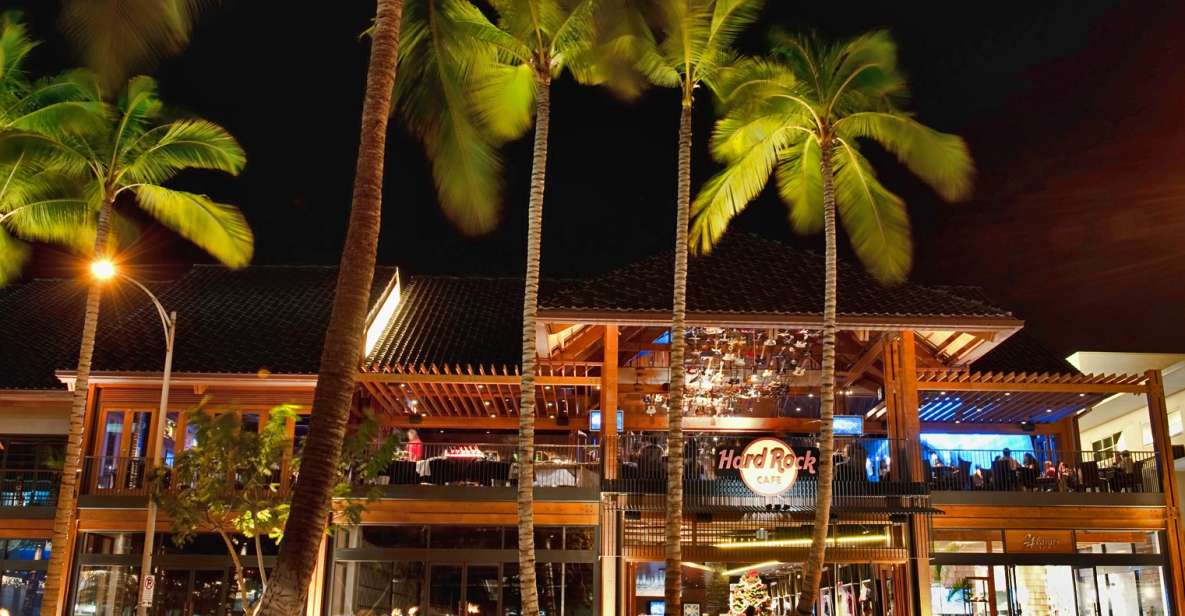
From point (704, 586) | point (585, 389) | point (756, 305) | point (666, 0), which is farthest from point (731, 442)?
point (666, 0)

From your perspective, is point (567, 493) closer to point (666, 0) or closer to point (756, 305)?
point (756, 305)

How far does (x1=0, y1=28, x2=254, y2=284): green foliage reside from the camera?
779 inches

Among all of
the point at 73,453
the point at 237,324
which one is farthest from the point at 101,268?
the point at 237,324

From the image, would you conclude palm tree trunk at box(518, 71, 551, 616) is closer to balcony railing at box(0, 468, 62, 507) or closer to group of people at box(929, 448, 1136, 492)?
group of people at box(929, 448, 1136, 492)

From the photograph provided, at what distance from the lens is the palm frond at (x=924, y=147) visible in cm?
1911

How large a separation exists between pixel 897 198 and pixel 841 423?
31.2 ft

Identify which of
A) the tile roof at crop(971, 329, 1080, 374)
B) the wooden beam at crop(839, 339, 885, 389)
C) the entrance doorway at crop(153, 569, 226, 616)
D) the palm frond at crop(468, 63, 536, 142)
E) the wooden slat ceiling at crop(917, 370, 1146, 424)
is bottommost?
the entrance doorway at crop(153, 569, 226, 616)

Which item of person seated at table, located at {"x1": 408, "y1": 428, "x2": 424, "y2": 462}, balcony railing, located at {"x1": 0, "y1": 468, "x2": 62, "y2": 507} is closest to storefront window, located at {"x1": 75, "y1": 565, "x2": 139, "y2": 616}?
balcony railing, located at {"x1": 0, "y1": 468, "x2": 62, "y2": 507}

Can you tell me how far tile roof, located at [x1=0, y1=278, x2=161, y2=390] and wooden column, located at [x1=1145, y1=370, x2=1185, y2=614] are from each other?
25653mm

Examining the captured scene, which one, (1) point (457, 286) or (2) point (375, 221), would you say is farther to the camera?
(1) point (457, 286)

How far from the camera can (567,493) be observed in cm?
2353

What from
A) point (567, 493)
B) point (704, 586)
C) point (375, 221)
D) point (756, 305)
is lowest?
point (704, 586)

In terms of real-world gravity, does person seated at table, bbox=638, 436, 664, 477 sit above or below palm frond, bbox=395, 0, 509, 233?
below

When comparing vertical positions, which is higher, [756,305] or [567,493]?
[756,305]
